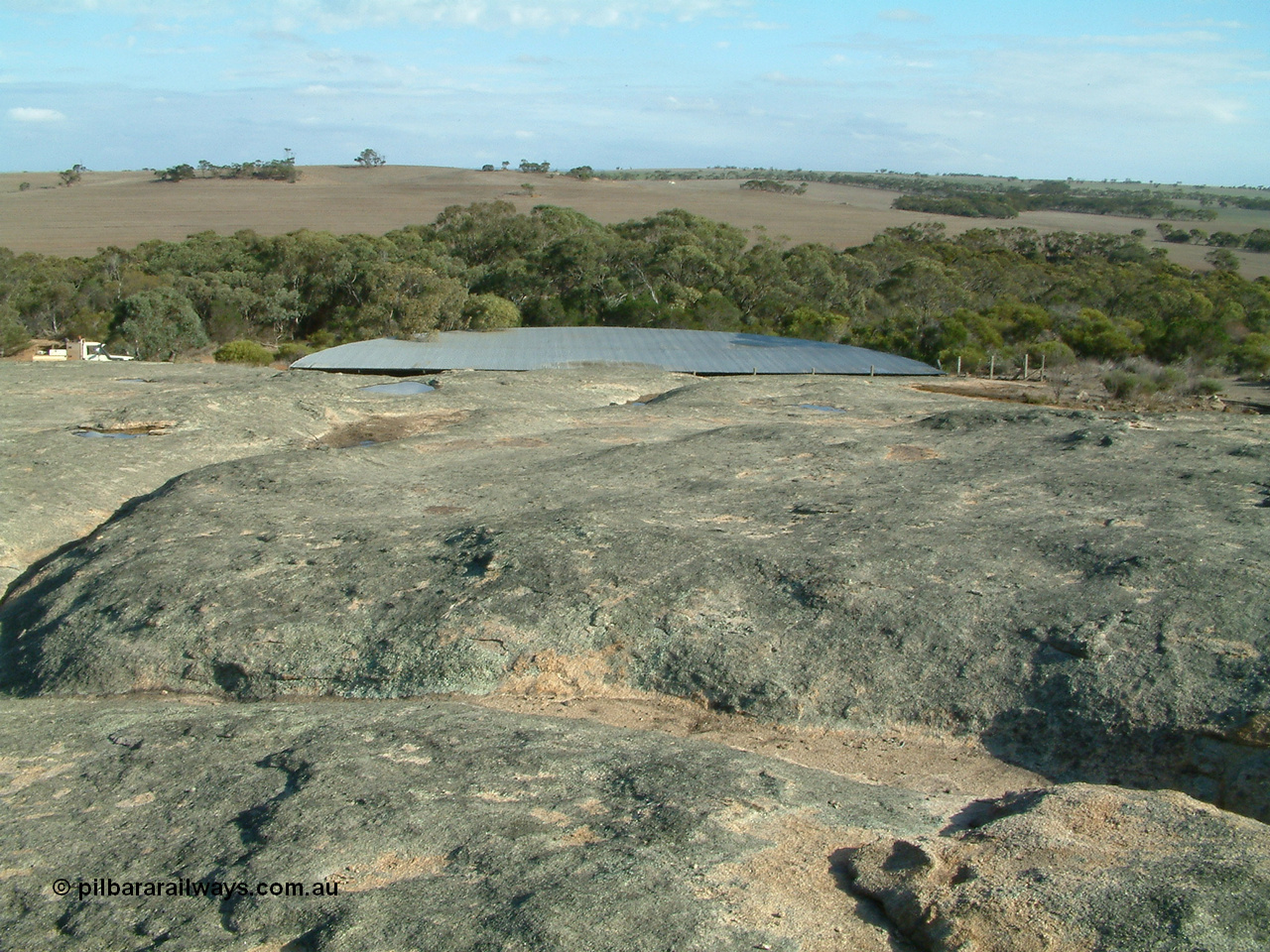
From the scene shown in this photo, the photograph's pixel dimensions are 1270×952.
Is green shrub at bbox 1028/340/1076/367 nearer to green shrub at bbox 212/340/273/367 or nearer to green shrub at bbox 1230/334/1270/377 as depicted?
green shrub at bbox 1230/334/1270/377

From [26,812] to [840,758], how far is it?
3.88m

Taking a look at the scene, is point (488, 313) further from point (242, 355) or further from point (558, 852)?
point (558, 852)

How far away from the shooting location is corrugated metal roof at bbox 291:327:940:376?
20859 mm

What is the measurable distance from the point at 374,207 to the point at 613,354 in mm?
81680

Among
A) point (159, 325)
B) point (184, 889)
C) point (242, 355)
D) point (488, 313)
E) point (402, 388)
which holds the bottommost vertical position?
point (242, 355)

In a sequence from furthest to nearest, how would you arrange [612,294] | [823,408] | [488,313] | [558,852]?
[612,294] → [488,313] → [823,408] → [558,852]

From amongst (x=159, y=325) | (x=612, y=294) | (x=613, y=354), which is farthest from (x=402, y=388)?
(x=612, y=294)

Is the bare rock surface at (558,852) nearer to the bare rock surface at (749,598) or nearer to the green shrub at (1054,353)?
the bare rock surface at (749,598)

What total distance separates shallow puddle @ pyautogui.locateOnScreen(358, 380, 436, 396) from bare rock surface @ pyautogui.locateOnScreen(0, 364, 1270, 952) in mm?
3697

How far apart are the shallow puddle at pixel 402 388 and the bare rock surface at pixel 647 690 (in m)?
3.70

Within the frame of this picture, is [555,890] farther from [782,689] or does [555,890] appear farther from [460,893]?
[782,689]

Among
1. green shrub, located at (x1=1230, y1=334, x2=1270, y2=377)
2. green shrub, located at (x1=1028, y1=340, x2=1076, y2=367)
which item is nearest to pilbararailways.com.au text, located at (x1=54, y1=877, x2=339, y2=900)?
green shrub, located at (x1=1028, y1=340, x2=1076, y2=367)

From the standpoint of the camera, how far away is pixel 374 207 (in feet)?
315

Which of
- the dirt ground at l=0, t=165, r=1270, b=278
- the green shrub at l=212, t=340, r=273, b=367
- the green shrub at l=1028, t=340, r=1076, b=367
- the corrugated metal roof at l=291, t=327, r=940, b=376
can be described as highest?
the dirt ground at l=0, t=165, r=1270, b=278
